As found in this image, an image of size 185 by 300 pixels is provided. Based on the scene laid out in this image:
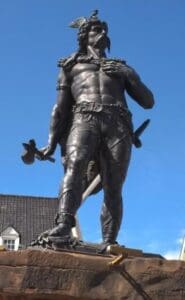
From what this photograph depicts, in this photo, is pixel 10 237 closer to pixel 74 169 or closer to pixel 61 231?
pixel 74 169

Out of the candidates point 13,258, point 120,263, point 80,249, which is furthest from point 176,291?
point 13,258

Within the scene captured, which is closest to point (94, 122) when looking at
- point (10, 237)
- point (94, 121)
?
point (94, 121)

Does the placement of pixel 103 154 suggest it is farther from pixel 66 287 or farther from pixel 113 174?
pixel 66 287

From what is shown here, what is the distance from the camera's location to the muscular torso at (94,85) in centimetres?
709

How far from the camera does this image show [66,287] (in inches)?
218

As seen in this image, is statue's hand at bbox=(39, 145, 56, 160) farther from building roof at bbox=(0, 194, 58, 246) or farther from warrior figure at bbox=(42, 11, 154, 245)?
building roof at bbox=(0, 194, 58, 246)

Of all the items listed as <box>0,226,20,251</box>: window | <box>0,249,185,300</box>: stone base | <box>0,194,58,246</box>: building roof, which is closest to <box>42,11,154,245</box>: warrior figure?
<box>0,249,185,300</box>: stone base

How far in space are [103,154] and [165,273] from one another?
5.47 ft

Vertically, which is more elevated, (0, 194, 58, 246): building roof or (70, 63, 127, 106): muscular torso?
(0, 194, 58, 246): building roof

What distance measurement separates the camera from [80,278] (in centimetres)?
559

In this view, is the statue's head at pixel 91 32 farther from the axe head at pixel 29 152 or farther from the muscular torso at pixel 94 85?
the axe head at pixel 29 152

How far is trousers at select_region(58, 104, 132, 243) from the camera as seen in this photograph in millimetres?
6711

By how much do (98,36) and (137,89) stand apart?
820 mm

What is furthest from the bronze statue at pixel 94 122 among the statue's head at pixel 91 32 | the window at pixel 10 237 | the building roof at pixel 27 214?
the building roof at pixel 27 214
